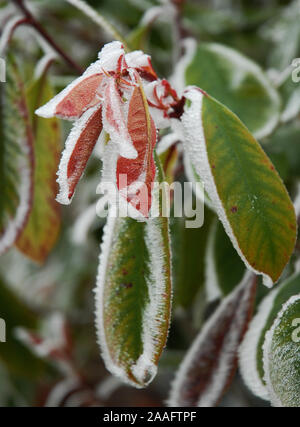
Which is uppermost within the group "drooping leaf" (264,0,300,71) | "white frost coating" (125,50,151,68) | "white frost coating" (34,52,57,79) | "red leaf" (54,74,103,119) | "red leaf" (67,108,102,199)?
"white frost coating" (125,50,151,68)

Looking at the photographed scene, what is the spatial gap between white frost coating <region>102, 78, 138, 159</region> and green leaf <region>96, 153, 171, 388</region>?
14cm

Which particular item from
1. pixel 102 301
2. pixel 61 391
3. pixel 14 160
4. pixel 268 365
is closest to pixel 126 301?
pixel 102 301

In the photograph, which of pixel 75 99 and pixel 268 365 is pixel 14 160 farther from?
pixel 268 365

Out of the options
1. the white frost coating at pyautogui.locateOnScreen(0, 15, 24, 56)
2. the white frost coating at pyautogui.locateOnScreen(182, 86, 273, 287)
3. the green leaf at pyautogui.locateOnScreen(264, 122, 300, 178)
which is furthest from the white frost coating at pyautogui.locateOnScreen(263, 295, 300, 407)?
the white frost coating at pyautogui.locateOnScreen(0, 15, 24, 56)

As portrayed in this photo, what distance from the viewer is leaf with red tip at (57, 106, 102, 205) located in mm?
392

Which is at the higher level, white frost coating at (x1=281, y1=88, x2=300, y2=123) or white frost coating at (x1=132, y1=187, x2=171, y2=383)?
white frost coating at (x1=281, y1=88, x2=300, y2=123)

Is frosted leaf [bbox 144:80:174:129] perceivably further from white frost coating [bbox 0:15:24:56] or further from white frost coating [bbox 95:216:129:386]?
white frost coating [bbox 0:15:24:56]

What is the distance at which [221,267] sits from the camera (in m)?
0.70

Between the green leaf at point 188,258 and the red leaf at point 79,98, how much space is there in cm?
41

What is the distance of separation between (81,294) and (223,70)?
0.85 m

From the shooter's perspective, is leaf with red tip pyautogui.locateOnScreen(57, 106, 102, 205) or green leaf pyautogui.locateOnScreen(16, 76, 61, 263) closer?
leaf with red tip pyautogui.locateOnScreen(57, 106, 102, 205)

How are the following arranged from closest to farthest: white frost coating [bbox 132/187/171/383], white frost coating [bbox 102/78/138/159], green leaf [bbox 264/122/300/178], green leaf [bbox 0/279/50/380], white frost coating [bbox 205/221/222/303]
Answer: white frost coating [bbox 102/78/138/159]
white frost coating [bbox 132/187/171/383]
white frost coating [bbox 205/221/222/303]
green leaf [bbox 264/122/300/178]
green leaf [bbox 0/279/50/380]

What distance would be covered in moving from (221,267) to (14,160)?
316 millimetres

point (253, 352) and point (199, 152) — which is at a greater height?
point (199, 152)
